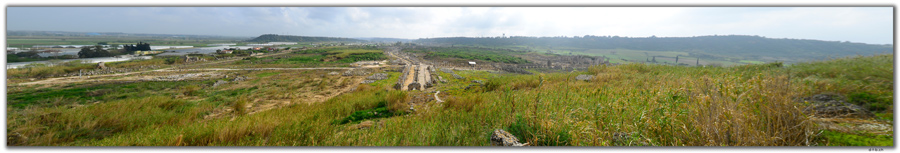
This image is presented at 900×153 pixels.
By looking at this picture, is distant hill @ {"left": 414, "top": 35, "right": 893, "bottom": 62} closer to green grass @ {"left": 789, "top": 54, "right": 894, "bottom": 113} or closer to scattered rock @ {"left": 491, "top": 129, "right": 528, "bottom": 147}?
green grass @ {"left": 789, "top": 54, "right": 894, "bottom": 113}

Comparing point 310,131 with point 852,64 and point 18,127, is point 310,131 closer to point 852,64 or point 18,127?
point 18,127

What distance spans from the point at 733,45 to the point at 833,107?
8.43 metres

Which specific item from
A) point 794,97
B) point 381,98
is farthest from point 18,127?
point 794,97

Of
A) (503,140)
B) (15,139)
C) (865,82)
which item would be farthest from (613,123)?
(15,139)

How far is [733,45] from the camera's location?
800 centimetres

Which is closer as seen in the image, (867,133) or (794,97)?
(867,133)

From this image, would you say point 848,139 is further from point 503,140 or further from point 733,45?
point 733,45

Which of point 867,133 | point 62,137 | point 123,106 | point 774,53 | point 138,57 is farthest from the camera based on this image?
point 138,57

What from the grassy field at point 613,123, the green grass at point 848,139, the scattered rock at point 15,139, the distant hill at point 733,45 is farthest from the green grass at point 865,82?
the scattered rock at point 15,139

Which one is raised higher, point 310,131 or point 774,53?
point 774,53

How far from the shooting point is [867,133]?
1970 mm

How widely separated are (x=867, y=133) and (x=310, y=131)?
17.4 ft

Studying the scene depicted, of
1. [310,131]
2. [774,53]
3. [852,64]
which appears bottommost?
[310,131]

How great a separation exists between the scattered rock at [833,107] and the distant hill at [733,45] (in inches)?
44.1
